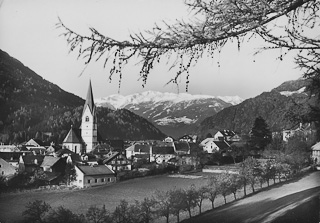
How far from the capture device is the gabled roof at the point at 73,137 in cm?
443

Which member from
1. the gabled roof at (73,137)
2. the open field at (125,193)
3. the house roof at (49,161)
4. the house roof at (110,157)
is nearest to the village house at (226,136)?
the open field at (125,193)

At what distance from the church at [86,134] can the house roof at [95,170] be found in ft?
0.89

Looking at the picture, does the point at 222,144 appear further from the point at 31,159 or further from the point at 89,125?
the point at 31,159

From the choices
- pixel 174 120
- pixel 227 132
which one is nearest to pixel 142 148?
pixel 174 120

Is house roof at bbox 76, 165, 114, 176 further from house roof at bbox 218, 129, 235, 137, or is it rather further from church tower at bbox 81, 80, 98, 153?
house roof at bbox 218, 129, 235, 137

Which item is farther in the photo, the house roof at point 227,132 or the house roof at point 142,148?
the house roof at point 142,148

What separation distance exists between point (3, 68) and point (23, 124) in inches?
29.3

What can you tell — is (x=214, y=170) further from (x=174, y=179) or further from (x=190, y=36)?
(x=190, y=36)

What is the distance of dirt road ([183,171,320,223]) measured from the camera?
3895 millimetres

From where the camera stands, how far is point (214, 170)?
13.8 ft

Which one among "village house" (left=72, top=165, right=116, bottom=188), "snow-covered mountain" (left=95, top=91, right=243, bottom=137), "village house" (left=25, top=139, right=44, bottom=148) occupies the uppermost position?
"snow-covered mountain" (left=95, top=91, right=243, bottom=137)

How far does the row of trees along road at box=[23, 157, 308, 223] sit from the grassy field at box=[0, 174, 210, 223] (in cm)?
6

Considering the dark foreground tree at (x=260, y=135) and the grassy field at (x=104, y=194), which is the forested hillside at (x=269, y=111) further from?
the grassy field at (x=104, y=194)

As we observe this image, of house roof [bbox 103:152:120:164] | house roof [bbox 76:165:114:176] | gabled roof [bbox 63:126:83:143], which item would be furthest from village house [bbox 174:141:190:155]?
gabled roof [bbox 63:126:83:143]
